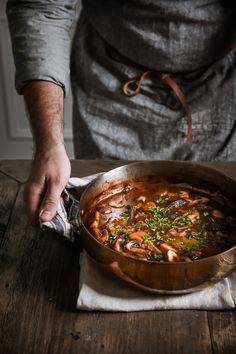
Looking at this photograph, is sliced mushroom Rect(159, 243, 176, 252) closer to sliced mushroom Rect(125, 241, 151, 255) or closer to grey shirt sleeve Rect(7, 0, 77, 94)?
sliced mushroom Rect(125, 241, 151, 255)

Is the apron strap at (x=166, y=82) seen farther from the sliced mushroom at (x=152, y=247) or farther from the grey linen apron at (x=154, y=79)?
the sliced mushroom at (x=152, y=247)

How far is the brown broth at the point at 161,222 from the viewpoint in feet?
3.72

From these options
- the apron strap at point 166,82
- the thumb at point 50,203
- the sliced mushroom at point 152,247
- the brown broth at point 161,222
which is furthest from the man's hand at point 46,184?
the apron strap at point 166,82

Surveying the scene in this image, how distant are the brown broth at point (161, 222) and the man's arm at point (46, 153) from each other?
116 millimetres

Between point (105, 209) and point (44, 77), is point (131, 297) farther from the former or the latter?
point (44, 77)

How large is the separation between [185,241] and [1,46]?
2.24 m

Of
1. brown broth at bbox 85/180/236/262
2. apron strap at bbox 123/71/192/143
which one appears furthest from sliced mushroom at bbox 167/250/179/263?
apron strap at bbox 123/71/192/143

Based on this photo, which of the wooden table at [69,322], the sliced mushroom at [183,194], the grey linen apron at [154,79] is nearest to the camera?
the wooden table at [69,322]

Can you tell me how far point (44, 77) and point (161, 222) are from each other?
1.97 ft

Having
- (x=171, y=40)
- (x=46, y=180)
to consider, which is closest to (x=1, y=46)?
(x=171, y=40)

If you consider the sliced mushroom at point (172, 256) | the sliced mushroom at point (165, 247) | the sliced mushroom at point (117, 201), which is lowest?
the sliced mushroom at point (117, 201)

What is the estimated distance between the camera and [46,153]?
1325 mm

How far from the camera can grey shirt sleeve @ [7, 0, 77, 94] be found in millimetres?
1528

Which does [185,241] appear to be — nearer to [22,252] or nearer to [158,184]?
[158,184]
